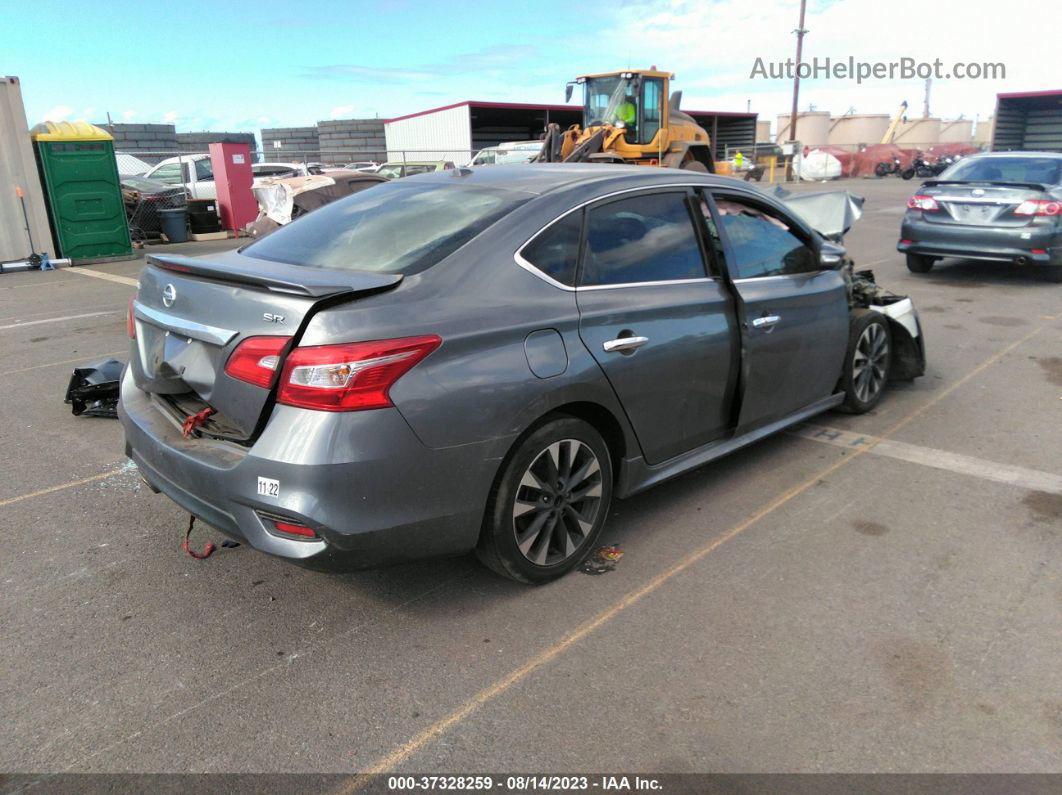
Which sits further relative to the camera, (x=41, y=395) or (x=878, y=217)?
(x=878, y=217)

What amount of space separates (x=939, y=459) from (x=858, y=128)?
57.7 meters

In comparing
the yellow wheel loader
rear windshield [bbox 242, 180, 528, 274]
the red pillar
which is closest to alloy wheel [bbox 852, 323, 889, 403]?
rear windshield [bbox 242, 180, 528, 274]

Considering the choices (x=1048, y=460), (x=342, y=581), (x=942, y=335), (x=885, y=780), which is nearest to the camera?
(x=885, y=780)

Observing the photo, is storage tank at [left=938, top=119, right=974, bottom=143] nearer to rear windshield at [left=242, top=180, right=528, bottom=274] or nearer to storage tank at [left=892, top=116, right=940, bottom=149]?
storage tank at [left=892, top=116, right=940, bottom=149]

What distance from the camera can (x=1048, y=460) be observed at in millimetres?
4609

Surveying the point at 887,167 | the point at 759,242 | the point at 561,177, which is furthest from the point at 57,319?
the point at 887,167

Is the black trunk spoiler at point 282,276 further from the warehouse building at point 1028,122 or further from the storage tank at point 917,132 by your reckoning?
the storage tank at point 917,132

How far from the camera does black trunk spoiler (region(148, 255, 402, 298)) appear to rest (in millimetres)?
2707

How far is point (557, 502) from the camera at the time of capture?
10.6 feet

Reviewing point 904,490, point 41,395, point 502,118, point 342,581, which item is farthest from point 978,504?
point 502,118

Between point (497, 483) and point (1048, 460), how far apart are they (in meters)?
3.53

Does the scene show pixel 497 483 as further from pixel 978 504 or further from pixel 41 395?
pixel 41 395

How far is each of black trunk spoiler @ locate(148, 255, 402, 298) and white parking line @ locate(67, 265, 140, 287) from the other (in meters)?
9.48

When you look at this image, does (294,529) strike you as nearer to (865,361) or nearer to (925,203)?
(865,361)
